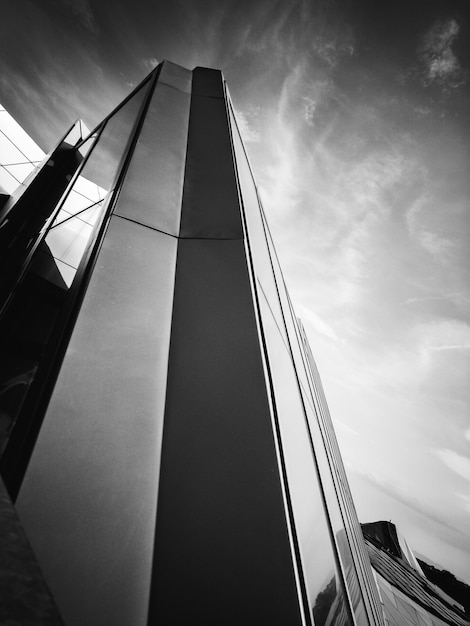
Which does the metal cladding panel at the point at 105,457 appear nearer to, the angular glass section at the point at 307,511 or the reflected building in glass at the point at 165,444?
the reflected building in glass at the point at 165,444

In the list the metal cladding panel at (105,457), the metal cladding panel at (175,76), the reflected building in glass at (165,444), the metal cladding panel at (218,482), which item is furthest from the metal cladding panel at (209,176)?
the metal cladding panel at (105,457)

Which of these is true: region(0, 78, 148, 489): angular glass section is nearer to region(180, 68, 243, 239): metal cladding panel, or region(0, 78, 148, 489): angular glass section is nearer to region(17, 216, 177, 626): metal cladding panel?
region(180, 68, 243, 239): metal cladding panel

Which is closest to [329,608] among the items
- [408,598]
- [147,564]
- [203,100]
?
[147,564]

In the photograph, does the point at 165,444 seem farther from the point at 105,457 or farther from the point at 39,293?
the point at 39,293

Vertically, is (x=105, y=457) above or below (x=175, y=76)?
below

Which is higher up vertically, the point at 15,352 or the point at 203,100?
the point at 203,100

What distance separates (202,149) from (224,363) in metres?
3.28

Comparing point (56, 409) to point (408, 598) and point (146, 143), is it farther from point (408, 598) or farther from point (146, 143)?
point (408, 598)

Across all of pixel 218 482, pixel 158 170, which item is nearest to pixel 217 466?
pixel 218 482

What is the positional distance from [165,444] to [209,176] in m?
3.26

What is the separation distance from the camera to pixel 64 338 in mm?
2057

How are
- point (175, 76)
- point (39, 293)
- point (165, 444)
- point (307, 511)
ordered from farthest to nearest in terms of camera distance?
1. point (175, 76)
2. point (39, 293)
3. point (307, 511)
4. point (165, 444)

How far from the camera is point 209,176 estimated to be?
12.2 ft

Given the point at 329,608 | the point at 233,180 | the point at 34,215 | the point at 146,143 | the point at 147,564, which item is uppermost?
the point at 34,215
